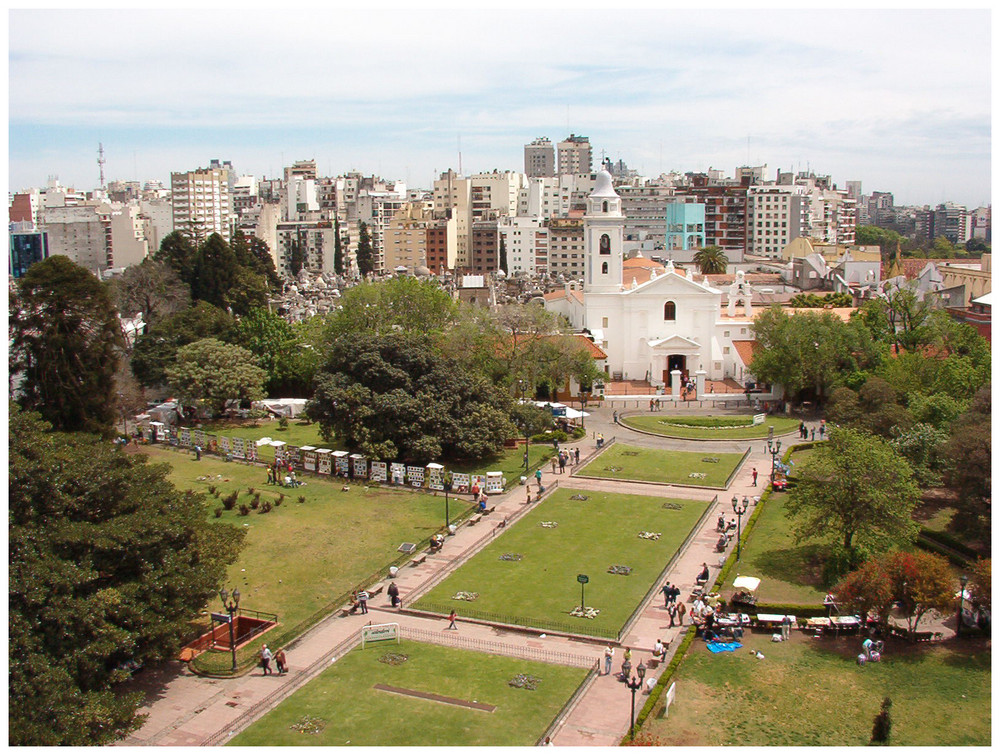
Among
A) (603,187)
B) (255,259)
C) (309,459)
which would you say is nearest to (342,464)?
(309,459)

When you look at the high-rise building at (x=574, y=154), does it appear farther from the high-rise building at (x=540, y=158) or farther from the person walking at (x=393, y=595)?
the person walking at (x=393, y=595)

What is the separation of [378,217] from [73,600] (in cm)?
12996

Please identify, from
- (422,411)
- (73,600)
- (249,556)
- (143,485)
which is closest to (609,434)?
(422,411)

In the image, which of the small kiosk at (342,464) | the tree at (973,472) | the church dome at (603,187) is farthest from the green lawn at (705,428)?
the church dome at (603,187)

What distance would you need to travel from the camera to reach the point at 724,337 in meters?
57.0

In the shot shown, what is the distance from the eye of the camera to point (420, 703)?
66.2 ft

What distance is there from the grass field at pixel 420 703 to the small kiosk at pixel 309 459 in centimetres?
1644

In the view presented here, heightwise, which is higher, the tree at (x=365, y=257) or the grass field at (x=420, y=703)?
the tree at (x=365, y=257)

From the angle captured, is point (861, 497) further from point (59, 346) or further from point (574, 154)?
point (574, 154)

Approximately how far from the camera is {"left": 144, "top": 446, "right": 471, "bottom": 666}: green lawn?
86.5 feet

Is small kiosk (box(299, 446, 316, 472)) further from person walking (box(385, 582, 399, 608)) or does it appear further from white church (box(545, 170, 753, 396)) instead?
white church (box(545, 170, 753, 396))

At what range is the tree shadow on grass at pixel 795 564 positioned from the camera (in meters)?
27.0

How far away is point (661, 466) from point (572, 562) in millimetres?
11648

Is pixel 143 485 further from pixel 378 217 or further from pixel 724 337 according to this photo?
pixel 378 217
